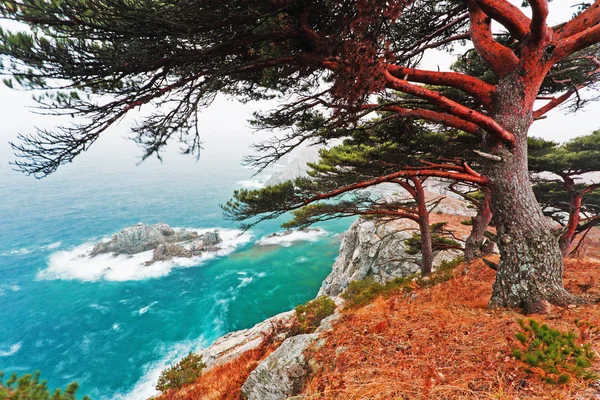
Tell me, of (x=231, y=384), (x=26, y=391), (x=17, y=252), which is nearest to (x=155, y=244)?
(x=17, y=252)

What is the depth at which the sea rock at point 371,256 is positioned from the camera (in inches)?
699

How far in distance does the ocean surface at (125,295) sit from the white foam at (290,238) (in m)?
0.29

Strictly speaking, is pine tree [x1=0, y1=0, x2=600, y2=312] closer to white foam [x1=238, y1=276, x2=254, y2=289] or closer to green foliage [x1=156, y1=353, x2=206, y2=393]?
green foliage [x1=156, y1=353, x2=206, y2=393]

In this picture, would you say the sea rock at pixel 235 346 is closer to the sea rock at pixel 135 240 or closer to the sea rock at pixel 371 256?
the sea rock at pixel 371 256

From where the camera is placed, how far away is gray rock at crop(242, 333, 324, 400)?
2989 millimetres

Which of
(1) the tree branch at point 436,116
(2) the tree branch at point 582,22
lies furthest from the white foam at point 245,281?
(2) the tree branch at point 582,22

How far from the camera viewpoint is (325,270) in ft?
94.6

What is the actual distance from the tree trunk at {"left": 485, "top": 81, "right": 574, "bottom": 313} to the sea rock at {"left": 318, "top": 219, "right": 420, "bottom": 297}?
12.8 metres

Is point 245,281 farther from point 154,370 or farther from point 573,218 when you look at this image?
point 573,218

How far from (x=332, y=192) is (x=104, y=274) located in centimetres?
3701

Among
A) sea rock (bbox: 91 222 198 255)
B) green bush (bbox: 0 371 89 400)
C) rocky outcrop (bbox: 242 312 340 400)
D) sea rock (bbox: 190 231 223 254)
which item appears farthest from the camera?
Answer: sea rock (bbox: 91 222 198 255)

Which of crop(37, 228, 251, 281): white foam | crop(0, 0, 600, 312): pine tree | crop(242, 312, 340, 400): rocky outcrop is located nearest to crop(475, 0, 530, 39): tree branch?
crop(0, 0, 600, 312): pine tree

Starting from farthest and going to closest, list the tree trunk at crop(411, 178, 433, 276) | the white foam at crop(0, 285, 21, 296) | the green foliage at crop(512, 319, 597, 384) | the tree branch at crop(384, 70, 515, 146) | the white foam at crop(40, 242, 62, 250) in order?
the white foam at crop(40, 242, 62, 250)
the white foam at crop(0, 285, 21, 296)
the tree trunk at crop(411, 178, 433, 276)
the tree branch at crop(384, 70, 515, 146)
the green foliage at crop(512, 319, 597, 384)

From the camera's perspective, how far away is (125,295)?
26.1 m
